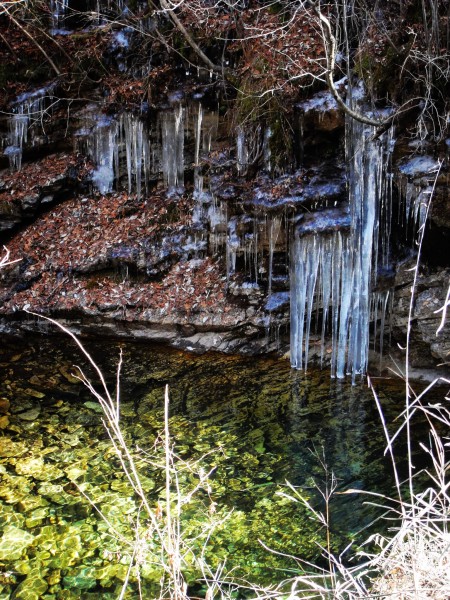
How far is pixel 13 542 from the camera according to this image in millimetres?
3752

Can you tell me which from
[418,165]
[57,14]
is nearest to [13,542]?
[418,165]

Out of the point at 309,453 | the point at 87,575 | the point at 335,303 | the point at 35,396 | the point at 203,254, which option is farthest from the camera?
the point at 203,254

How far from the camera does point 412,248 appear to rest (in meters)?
6.56

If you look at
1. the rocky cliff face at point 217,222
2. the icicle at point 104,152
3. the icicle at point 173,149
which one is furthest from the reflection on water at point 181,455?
the icicle at point 104,152

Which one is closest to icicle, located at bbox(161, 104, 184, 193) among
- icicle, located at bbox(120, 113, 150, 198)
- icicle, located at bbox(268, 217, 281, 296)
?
icicle, located at bbox(120, 113, 150, 198)

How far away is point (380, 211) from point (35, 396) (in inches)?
178

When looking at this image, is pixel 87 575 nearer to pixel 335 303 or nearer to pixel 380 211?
pixel 335 303

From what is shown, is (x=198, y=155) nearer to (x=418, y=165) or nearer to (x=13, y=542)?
(x=418, y=165)

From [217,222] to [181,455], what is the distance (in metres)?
4.26

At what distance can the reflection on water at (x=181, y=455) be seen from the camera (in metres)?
3.59

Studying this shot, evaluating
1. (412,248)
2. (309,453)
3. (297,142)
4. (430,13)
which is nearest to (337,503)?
(309,453)

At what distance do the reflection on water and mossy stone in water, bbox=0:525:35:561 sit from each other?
11 mm

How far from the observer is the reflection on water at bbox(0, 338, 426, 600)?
3.59m

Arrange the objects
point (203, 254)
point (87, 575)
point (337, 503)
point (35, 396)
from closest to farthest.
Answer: point (87, 575) → point (337, 503) → point (35, 396) → point (203, 254)
